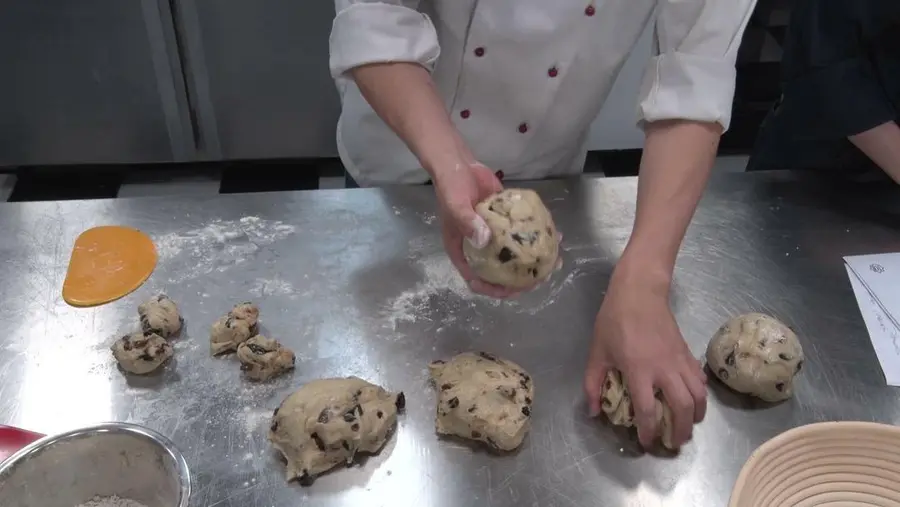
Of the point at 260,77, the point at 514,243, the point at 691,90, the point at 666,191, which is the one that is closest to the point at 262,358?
the point at 514,243

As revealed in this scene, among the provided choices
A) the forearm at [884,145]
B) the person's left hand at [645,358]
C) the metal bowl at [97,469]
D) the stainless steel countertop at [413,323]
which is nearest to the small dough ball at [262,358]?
the stainless steel countertop at [413,323]

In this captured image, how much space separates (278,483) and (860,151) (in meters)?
1.21

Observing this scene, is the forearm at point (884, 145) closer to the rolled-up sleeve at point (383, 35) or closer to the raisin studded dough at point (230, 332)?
the rolled-up sleeve at point (383, 35)

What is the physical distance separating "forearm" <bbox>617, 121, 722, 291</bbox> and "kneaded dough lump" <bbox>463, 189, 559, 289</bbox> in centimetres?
13

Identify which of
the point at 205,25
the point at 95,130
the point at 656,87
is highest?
the point at 656,87

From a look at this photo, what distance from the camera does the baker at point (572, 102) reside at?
1.04 meters

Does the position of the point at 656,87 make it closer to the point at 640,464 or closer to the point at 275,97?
the point at 640,464

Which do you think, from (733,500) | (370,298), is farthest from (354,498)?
(733,500)

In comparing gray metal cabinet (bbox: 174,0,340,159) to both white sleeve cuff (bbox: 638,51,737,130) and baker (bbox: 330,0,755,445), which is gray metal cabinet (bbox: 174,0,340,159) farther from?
white sleeve cuff (bbox: 638,51,737,130)

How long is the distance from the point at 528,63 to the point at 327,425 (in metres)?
0.66

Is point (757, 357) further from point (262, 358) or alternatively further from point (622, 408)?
point (262, 358)

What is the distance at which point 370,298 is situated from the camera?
1.22m

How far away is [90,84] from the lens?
A: 7.70 feet

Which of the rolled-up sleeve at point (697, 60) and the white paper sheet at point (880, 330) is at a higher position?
the rolled-up sleeve at point (697, 60)
